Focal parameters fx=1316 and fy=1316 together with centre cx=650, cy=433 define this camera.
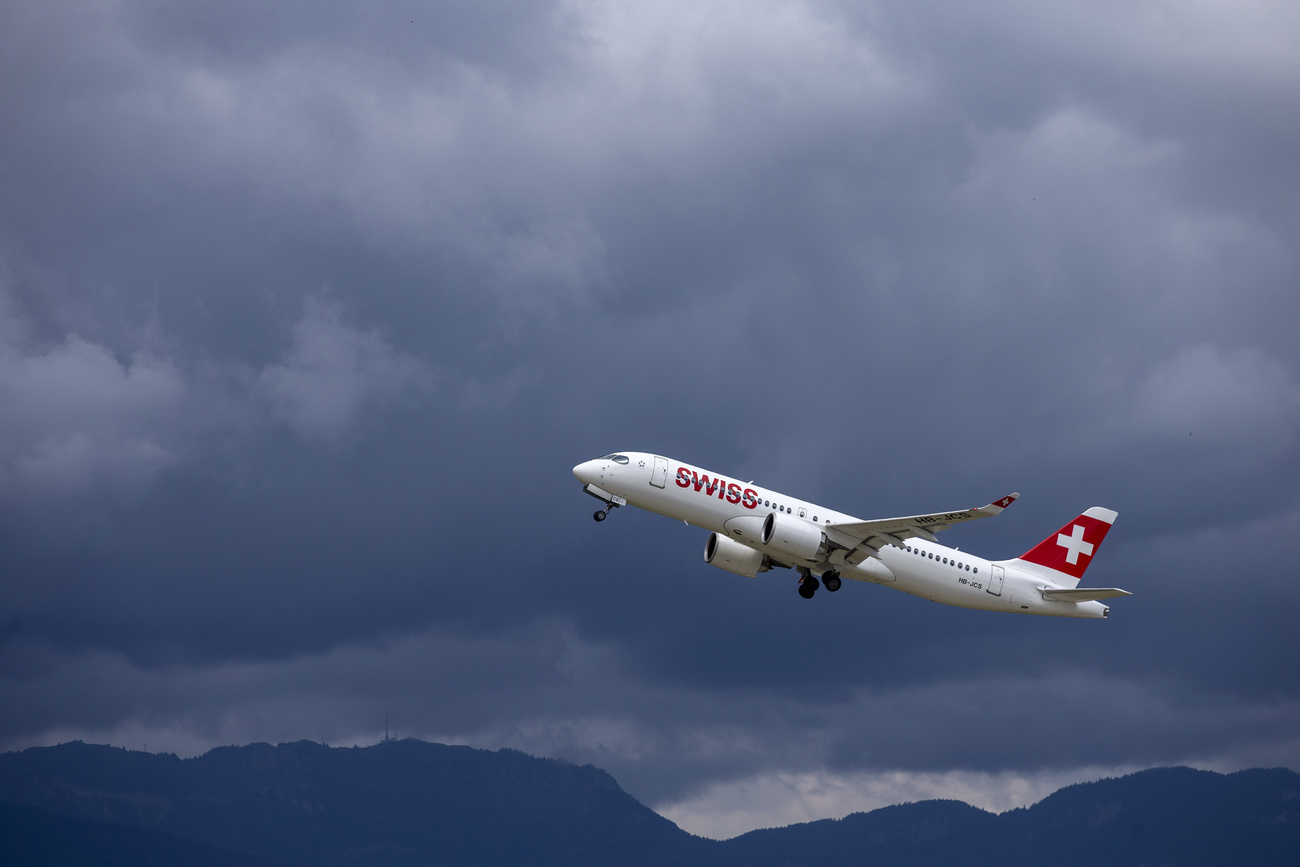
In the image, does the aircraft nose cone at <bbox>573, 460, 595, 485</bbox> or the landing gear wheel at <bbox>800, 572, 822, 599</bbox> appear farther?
the landing gear wheel at <bbox>800, 572, 822, 599</bbox>

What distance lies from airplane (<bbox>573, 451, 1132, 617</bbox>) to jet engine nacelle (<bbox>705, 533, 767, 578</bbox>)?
0.21 ft

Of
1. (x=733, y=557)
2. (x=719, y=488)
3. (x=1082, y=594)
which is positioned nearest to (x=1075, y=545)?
(x=1082, y=594)

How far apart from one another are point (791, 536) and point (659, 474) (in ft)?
28.3

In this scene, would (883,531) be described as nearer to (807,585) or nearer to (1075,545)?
(807,585)

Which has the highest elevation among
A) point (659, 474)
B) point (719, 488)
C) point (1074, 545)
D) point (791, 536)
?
point (1074, 545)

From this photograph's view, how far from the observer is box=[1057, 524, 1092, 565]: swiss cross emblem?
9125 centimetres

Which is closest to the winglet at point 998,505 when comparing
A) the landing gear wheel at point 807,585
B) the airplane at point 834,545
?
the airplane at point 834,545

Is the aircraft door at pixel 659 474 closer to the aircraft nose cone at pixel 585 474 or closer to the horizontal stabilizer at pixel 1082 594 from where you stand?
the aircraft nose cone at pixel 585 474

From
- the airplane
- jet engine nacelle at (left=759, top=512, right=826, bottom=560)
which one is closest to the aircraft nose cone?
the airplane

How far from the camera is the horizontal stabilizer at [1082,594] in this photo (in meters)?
83.4

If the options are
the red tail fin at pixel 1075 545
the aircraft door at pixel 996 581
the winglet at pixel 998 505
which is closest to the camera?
the winglet at pixel 998 505

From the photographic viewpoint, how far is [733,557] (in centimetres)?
8425

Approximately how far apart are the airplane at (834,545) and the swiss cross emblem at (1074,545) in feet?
0.32

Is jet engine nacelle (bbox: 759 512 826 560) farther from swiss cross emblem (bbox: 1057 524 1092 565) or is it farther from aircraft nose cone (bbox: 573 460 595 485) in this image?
swiss cross emblem (bbox: 1057 524 1092 565)
